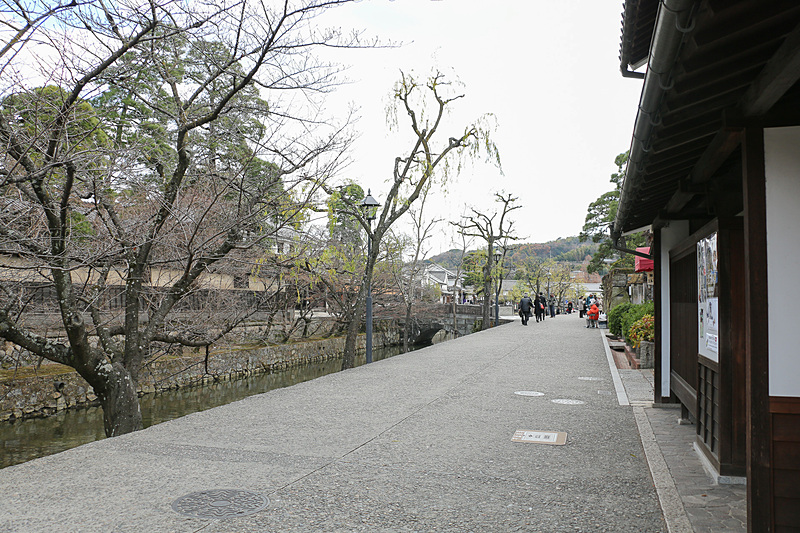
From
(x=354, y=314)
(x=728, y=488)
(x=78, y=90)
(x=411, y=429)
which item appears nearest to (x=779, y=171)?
(x=728, y=488)

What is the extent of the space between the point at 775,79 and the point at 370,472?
414 centimetres

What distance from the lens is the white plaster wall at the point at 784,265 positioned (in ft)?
10.8

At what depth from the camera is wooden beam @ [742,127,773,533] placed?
3305mm

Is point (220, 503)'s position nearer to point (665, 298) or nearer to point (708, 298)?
point (708, 298)

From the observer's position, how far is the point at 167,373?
1838cm

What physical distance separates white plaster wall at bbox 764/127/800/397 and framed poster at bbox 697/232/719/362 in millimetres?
1609

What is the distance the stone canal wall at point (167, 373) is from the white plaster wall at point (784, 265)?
9.92 meters

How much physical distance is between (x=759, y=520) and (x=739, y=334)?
1.73 m

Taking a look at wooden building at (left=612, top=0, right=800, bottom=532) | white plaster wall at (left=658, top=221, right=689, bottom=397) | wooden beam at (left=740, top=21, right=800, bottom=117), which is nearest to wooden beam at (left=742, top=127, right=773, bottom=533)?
wooden building at (left=612, top=0, right=800, bottom=532)

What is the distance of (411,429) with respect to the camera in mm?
6953

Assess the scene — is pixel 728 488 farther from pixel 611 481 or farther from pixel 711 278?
pixel 711 278

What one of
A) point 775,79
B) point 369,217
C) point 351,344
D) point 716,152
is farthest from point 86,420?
point 775,79

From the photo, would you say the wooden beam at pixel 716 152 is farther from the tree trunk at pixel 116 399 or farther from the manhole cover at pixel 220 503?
the tree trunk at pixel 116 399

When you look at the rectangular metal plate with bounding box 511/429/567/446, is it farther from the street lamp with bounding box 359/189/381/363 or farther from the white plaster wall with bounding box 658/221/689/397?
the street lamp with bounding box 359/189/381/363
